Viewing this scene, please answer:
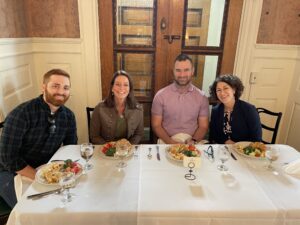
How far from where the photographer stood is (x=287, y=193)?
1.10m

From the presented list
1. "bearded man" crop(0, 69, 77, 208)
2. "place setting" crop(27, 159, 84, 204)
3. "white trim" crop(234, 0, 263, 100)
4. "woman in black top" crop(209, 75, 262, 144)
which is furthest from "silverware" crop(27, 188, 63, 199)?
"white trim" crop(234, 0, 263, 100)

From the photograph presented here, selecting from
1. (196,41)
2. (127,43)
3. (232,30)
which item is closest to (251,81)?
(232,30)

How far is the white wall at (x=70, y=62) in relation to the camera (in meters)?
2.01

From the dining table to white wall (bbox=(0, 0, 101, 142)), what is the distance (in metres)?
1.16

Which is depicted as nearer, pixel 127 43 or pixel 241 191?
pixel 241 191

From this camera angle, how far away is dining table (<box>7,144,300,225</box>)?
97 centimetres

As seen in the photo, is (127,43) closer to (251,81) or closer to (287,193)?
(251,81)

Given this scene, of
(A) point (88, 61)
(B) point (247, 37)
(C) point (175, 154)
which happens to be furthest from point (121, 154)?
(B) point (247, 37)

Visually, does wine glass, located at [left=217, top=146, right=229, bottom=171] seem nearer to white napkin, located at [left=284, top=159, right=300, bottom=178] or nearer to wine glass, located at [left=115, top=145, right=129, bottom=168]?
white napkin, located at [left=284, top=159, right=300, bottom=178]

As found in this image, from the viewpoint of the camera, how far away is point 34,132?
1.50 metres

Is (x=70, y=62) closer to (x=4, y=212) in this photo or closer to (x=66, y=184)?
(x=4, y=212)

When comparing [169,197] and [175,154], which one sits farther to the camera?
[175,154]

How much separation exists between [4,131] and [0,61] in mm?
632

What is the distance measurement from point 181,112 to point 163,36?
2.59 feet
